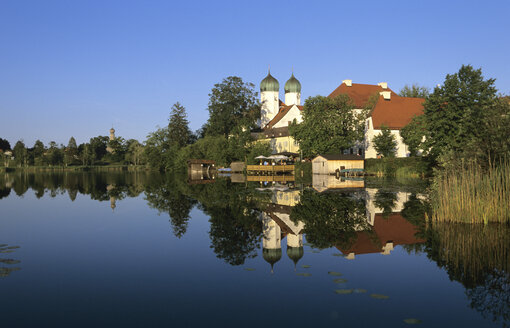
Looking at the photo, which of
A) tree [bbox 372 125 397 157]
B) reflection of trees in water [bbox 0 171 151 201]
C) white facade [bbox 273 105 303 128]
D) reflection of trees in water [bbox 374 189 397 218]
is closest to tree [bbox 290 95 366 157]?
tree [bbox 372 125 397 157]

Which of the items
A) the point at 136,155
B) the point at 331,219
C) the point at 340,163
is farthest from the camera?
the point at 136,155

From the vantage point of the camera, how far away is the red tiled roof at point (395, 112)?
63.6 meters

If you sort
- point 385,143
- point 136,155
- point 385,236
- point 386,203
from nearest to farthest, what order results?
point 385,236, point 386,203, point 385,143, point 136,155

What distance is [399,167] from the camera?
48438 mm

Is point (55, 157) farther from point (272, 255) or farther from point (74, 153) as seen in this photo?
point (272, 255)

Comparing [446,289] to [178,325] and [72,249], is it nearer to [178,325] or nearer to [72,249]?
[178,325]

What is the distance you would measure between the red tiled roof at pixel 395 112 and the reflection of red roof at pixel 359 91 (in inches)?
334

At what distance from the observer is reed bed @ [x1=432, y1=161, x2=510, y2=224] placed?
13.0m

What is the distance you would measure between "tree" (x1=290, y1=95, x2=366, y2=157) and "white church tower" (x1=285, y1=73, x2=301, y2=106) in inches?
1709

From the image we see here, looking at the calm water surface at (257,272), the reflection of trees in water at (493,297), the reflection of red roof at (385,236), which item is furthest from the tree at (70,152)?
the reflection of trees in water at (493,297)

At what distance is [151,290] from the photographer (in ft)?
27.0

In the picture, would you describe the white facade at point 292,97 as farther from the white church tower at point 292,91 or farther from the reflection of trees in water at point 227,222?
the reflection of trees in water at point 227,222

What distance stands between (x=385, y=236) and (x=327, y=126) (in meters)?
42.2

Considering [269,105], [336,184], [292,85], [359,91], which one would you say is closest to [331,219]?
Answer: [336,184]
